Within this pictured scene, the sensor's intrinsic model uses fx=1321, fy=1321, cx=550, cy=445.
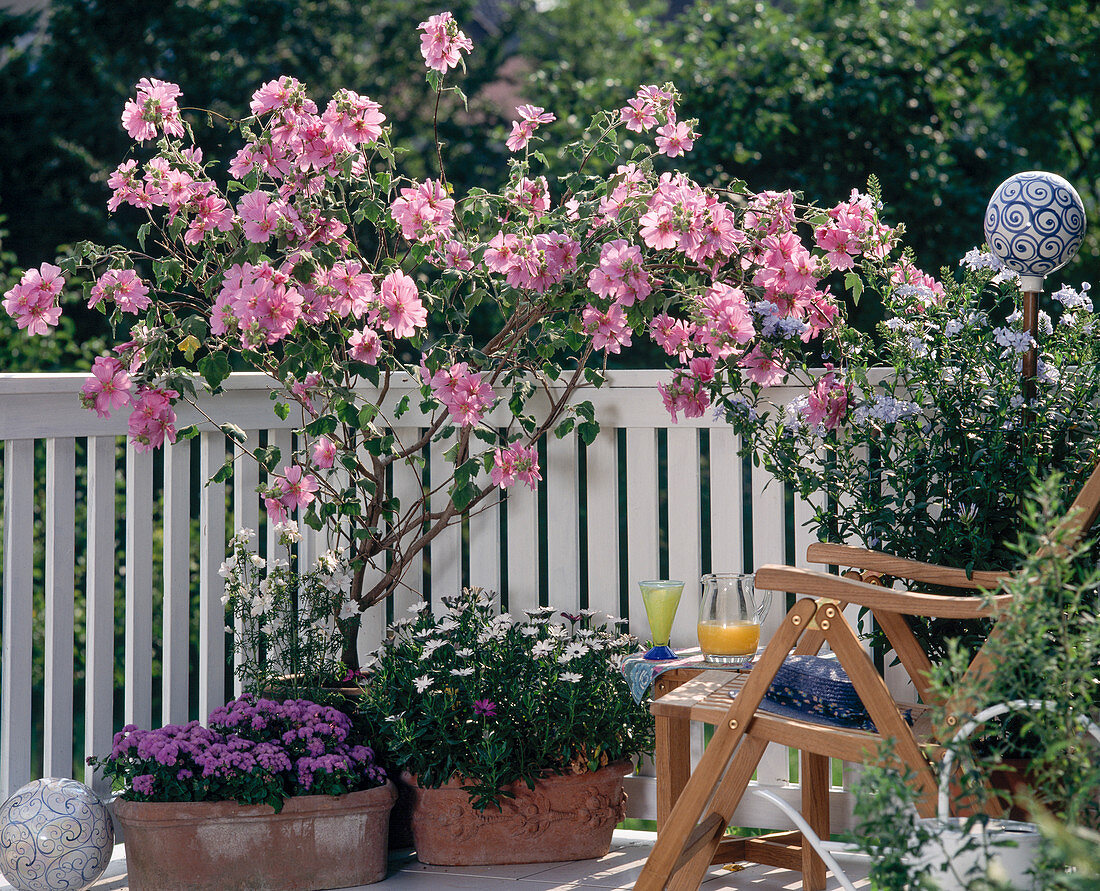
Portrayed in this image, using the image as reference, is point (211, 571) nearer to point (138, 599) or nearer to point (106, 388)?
point (138, 599)

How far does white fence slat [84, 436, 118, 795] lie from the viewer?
273 cm

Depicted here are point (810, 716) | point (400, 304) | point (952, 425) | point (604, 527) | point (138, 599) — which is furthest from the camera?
point (604, 527)

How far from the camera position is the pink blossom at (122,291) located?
261cm

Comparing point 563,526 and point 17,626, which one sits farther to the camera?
point 563,526

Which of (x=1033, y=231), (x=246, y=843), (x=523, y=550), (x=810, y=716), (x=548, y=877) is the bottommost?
(x=548, y=877)

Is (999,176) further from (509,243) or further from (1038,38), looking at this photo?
(509,243)

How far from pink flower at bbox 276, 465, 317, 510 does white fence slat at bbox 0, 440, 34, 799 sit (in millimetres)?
500

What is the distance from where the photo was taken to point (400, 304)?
2596 millimetres

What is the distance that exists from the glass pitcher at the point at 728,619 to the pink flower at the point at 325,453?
837 millimetres

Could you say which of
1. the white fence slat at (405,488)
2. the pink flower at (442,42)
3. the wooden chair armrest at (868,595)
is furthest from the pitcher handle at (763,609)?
the pink flower at (442,42)

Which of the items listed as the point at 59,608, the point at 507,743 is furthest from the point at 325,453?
the point at 507,743

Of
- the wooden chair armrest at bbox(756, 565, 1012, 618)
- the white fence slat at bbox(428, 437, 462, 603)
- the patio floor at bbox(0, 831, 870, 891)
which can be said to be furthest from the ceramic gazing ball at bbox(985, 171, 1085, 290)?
the white fence slat at bbox(428, 437, 462, 603)

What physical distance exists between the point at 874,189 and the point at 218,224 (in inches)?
52.3

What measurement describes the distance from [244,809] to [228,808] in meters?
0.03
